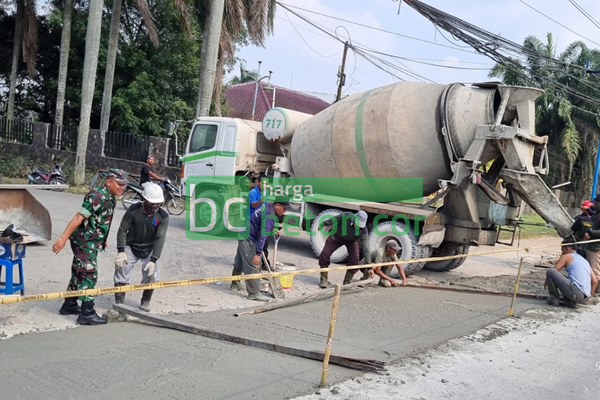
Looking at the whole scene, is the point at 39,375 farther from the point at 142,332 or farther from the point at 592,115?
the point at 592,115

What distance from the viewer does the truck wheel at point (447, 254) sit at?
32.8 feet

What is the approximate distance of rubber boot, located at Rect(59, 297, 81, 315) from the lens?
537cm

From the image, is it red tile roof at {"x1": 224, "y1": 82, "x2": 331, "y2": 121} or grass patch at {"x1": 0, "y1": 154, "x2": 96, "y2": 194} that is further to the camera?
red tile roof at {"x1": 224, "y1": 82, "x2": 331, "y2": 121}

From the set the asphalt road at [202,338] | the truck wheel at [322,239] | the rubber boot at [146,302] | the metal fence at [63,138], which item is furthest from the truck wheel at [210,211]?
the metal fence at [63,138]

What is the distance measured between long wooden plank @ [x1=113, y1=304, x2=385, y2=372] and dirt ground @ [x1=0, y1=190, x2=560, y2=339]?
625mm

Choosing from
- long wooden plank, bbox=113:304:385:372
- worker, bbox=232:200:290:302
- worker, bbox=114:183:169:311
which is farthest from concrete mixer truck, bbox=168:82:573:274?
long wooden plank, bbox=113:304:385:372

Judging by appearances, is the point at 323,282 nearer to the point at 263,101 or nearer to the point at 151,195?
the point at 151,195

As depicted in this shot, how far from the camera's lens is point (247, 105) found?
123 feet

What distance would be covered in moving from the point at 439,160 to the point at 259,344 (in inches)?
216

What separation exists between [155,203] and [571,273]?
5810 mm

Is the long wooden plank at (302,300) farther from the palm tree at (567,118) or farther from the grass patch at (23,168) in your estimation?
the palm tree at (567,118)

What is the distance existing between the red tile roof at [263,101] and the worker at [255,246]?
28866mm

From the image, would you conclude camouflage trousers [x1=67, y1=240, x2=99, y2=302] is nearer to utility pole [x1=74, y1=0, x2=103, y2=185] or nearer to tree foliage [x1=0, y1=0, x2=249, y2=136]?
utility pole [x1=74, y1=0, x2=103, y2=185]

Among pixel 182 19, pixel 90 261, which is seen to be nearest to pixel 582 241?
pixel 90 261
